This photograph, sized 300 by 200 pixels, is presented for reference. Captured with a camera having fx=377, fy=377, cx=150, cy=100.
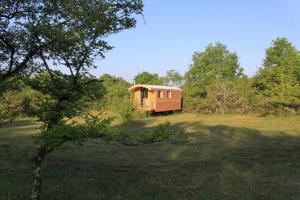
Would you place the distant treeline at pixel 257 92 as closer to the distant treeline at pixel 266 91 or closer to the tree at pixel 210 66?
the distant treeline at pixel 266 91

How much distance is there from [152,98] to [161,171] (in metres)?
24.2

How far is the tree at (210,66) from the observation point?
179 feet

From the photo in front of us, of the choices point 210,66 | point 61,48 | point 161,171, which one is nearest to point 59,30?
point 61,48

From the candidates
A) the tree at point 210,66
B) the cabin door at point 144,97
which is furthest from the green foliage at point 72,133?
the tree at point 210,66

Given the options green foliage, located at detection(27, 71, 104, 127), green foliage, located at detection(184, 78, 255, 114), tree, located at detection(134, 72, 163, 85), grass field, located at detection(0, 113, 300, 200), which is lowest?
grass field, located at detection(0, 113, 300, 200)

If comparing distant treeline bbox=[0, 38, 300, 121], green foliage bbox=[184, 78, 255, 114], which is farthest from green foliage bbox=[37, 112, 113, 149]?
green foliage bbox=[184, 78, 255, 114]

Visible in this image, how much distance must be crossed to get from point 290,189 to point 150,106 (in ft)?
85.2

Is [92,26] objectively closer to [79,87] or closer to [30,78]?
[79,87]

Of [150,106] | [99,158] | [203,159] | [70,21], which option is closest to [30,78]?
A: [70,21]

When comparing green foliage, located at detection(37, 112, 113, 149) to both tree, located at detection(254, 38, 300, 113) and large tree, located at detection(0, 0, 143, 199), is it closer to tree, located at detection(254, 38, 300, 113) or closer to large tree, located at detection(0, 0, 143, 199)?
large tree, located at detection(0, 0, 143, 199)

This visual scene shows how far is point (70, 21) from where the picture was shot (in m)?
6.50

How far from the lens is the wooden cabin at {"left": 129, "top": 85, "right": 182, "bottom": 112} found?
3447cm

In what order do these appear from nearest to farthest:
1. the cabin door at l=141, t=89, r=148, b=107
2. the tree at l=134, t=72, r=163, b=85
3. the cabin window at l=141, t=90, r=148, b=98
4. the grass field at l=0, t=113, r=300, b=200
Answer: the grass field at l=0, t=113, r=300, b=200
the cabin door at l=141, t=89, r=148, b=107
the cabin window at l=141, t=90, r=148, b=98
the tree at l=134, t=72, r=163, b=85

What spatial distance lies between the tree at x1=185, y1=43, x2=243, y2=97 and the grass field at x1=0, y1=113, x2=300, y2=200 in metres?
39.2
